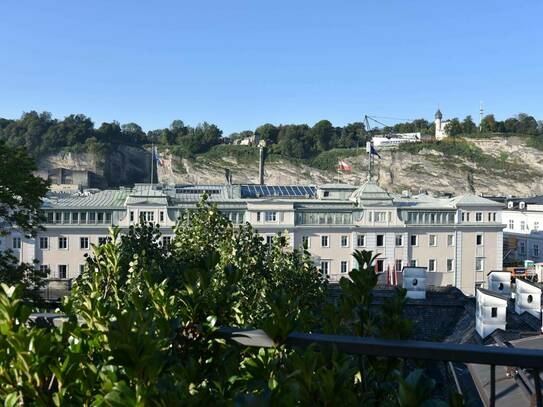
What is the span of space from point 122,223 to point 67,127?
96.7 metres

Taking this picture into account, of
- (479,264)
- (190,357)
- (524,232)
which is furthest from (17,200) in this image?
(524,232)

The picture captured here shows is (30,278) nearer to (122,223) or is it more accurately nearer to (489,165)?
(122,223)

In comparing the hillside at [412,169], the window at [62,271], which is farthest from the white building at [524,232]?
the hillside at [412,169]

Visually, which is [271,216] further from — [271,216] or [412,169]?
[412,169]

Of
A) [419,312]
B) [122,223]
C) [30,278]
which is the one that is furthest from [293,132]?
[30,278]

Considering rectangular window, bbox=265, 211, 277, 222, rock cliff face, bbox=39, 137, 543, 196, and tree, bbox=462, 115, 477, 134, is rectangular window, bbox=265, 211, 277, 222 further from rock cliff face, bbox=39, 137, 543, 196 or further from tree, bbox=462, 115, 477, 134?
tree, bbox=462, 115, 477, 134

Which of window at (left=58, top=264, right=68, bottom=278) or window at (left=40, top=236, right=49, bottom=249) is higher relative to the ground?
window at (left=40, top=236, right=49, bottom=249)

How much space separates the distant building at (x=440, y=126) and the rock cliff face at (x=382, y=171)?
1926 cm

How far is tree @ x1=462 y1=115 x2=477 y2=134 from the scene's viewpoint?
148 meters

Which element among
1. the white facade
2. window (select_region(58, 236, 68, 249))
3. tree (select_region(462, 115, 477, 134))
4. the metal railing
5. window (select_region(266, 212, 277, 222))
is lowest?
the white facade

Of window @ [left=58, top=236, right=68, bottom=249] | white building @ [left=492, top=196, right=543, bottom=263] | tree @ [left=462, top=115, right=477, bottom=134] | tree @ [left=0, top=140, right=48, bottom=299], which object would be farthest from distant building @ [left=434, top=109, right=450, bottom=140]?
tree @ [left=0, top=140, right=48, bottom=299]

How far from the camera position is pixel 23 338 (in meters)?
2.75

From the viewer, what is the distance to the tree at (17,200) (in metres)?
18.6

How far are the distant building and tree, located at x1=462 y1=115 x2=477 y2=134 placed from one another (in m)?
4.63
